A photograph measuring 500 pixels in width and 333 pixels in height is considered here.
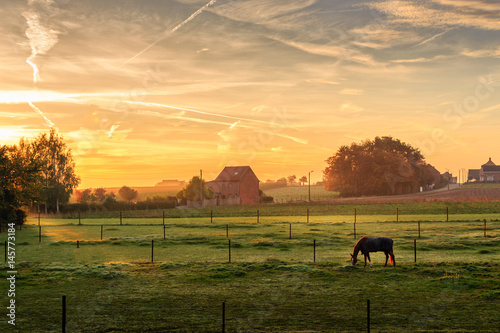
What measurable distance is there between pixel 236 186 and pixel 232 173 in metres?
4.54

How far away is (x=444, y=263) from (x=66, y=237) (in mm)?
32601

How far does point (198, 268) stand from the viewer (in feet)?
77.8

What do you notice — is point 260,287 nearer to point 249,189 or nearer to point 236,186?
point 236,186

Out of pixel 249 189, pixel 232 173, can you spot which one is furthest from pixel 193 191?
pixel 249 189

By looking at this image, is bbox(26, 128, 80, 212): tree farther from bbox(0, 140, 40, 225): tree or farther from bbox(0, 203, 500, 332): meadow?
bbox(0, 203, 500, 332): meadow

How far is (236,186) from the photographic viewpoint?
115 meters

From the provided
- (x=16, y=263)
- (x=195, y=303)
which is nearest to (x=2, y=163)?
(x=16, y=263)

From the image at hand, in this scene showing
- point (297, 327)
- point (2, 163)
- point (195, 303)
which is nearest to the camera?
point (297, 327)

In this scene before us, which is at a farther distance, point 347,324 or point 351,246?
point 351,246

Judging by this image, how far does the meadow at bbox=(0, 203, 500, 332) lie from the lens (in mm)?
14609

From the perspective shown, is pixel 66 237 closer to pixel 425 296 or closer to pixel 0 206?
pixel 0 206

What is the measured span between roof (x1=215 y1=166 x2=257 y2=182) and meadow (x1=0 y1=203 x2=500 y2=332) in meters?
81.0

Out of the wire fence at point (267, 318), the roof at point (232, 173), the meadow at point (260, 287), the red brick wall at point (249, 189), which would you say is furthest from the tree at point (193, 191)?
the wire fence at point (267, 318)

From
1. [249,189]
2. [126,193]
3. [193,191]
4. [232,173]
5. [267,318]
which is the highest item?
Answer: [232,173]
